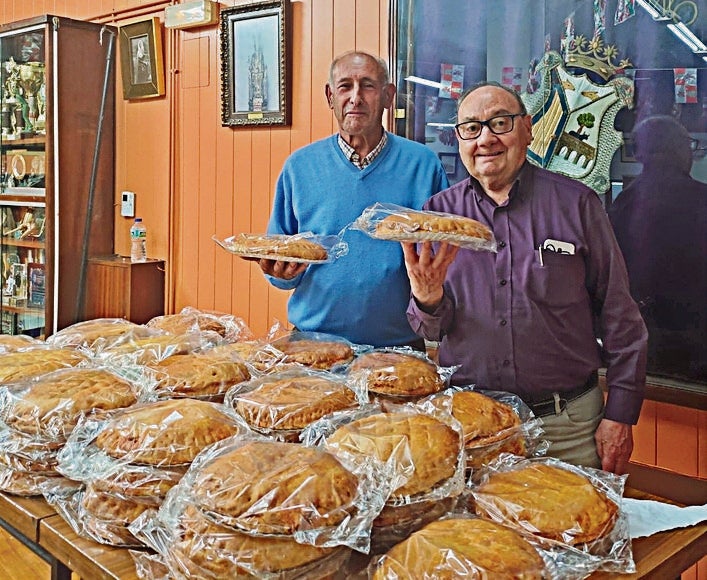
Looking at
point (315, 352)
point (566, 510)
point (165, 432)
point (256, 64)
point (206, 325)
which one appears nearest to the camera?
point (566, 510)

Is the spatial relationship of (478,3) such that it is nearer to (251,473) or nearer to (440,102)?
(440,102)

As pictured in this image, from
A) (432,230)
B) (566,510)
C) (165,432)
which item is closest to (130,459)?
(165,432)

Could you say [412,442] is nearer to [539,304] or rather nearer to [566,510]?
[566,510]

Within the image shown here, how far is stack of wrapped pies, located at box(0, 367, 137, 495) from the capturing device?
4.06ft

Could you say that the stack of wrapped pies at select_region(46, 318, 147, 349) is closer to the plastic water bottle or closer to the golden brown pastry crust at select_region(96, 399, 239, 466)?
the golden brown pastry crust at select_region(96, 399, 239, 466)

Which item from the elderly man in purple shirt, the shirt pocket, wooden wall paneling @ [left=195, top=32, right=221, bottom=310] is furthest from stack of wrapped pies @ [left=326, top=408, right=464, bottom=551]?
wooden wall paneling @ [left=195, top=32, right=221, bottom=310]

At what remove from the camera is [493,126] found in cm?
187

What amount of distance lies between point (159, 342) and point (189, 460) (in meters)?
0.62

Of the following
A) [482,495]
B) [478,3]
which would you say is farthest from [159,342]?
[478,3]

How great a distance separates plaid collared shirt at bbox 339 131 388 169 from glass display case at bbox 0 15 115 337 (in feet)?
8.29

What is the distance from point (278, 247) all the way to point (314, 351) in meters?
0.30

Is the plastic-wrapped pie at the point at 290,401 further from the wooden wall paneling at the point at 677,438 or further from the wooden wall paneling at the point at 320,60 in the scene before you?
the wooden wall paneling at the point at 320,60

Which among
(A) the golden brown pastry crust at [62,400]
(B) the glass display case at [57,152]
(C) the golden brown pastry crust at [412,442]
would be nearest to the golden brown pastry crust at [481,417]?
(C) the golden brown pastry crust at [412,442]

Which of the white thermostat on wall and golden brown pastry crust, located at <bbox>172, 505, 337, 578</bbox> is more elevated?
the white thermostat on wall
